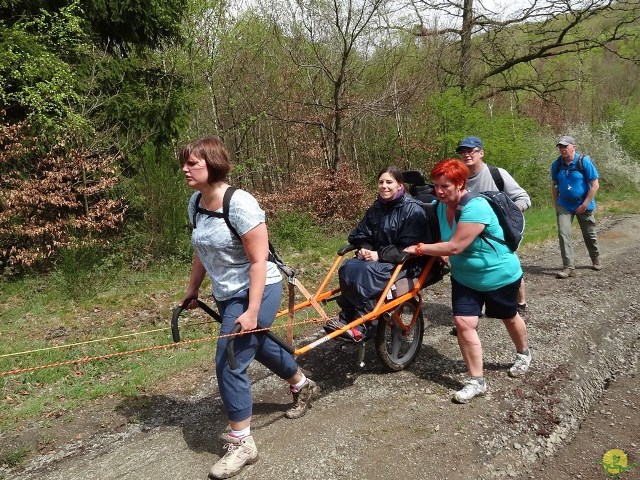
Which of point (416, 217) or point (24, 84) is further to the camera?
point (24, 84)

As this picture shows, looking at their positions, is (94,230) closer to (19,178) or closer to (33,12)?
(19,178)

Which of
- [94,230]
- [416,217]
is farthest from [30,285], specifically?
[416,217]

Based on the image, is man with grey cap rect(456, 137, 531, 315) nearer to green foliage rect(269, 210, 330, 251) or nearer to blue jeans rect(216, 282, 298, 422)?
blue jeans rect(216, 282, 298, 422)

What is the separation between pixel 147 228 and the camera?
9844 millimetres

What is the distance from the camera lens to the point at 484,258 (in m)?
3.89

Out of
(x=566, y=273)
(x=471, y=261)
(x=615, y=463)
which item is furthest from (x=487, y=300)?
(x=566, y=273)

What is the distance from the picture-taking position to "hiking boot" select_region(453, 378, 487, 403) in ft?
12.9

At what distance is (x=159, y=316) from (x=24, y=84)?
15.1ft

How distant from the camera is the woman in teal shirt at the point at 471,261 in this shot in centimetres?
377

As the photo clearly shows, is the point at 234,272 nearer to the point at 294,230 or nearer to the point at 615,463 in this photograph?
the point at 615,463

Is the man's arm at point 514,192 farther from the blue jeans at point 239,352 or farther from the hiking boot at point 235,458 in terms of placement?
the hiking boot at point 235,458

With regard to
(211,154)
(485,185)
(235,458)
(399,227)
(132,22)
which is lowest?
(235,458)

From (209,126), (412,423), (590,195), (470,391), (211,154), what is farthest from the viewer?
(209,126)

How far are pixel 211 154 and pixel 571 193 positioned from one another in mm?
6181
